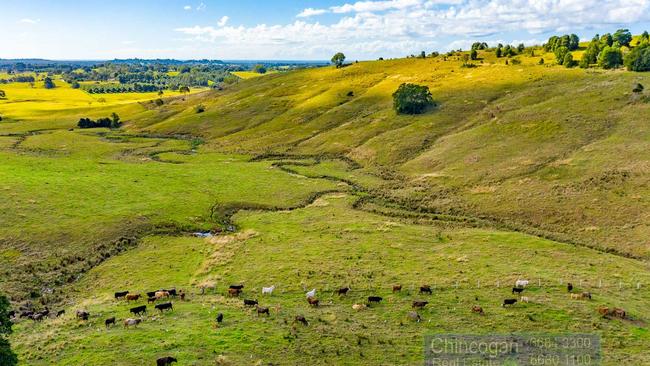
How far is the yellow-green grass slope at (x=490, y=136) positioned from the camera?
59.8 meters

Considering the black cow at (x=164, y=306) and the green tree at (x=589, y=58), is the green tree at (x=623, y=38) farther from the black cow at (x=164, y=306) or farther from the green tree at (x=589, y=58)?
the black cow at (x=164, y=306)

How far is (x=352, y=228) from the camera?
55.5 metres

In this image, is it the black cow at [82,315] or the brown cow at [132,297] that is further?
the brown cow at [132,297]


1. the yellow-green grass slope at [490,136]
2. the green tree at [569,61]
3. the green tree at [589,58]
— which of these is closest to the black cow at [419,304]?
the yellow-green grass slope at [490,136]

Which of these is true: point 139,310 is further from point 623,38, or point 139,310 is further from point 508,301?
point 623,38

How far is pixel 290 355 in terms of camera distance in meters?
27.9

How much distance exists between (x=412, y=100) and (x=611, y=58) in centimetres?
5537

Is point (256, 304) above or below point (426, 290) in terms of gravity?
below

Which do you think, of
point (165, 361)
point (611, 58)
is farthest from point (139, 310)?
point (611, 58)

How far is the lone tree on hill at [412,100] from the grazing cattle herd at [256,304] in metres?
85.6

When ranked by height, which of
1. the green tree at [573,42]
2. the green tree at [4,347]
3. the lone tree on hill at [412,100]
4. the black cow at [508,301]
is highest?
the green tree at [573,42]

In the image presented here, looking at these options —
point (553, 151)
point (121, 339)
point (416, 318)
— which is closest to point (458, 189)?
point (553, 151)

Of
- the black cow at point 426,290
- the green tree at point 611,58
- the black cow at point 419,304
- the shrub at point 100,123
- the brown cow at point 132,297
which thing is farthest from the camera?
the shrub at point 100,123

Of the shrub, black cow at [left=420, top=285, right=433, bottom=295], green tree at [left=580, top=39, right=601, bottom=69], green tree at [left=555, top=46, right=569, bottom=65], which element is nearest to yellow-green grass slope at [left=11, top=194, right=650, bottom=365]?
black cow at [left=420, top=285, right=433, bottom=295]
